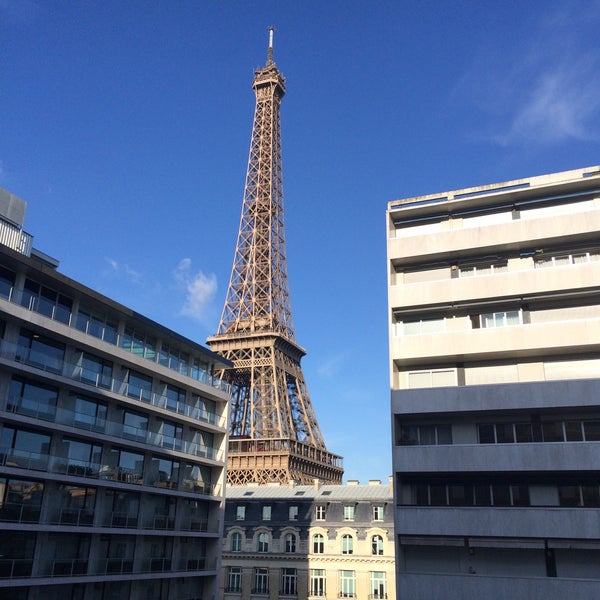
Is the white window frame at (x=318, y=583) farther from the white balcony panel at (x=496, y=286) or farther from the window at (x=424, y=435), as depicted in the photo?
the white balcony panel at (x=496, y=286)

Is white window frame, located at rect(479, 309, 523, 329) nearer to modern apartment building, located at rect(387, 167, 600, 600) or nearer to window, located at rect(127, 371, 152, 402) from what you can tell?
modern apartment building, located at rect(387, 167, 600, 600)

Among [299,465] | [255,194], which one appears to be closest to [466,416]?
[299,465]

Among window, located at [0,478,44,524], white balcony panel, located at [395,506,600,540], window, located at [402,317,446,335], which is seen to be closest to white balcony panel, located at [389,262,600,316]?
window, located at [402,317,446,335]

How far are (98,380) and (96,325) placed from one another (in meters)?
2.91

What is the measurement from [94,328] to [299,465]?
4866 cm

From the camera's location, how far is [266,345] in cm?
8481

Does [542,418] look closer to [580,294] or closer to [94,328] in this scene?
[580,294]

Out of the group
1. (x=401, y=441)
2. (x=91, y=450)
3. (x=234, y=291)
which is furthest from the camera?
(x=234, y=291)

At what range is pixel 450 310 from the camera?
31.6m

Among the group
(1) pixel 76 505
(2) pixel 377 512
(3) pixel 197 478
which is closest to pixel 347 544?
(2) pixel 377 512

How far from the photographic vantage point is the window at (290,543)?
176ft

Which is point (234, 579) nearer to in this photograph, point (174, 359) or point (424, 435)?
point (174, 359)

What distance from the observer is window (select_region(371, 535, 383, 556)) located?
170 ft

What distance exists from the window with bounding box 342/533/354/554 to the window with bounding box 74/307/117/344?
28627mm
